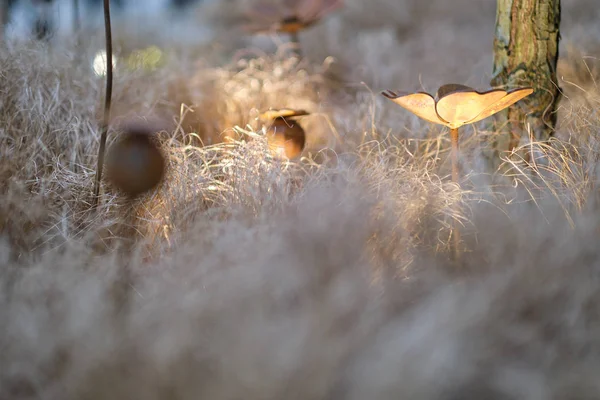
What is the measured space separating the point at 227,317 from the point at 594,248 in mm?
653

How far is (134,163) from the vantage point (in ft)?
3.97

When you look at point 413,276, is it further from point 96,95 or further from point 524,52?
point 96,95

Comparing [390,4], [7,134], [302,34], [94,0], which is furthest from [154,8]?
[7,134]

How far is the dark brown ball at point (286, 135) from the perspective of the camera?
181 cm

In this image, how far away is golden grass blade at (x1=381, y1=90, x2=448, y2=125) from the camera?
1.22 meters

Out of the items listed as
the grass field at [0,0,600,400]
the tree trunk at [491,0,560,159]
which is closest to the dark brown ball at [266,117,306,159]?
the grass field at [0,0,600,400]

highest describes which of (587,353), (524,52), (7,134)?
(524,52)

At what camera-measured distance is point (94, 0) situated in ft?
13.1

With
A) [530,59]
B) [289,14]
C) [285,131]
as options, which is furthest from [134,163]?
[289,14]

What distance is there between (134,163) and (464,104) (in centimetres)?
66

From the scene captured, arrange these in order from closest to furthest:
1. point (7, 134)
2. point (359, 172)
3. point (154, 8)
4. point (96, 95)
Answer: point (359, 172)
point (7, 134)
point (96, 95)
point (154, 8)

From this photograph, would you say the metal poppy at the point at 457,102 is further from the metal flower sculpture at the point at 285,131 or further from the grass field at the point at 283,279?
the metal flower sculpture at the point at 285,131

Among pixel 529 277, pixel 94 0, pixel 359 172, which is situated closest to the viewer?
pixel 529 277

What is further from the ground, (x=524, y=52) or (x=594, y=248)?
(x=524, y=52)
